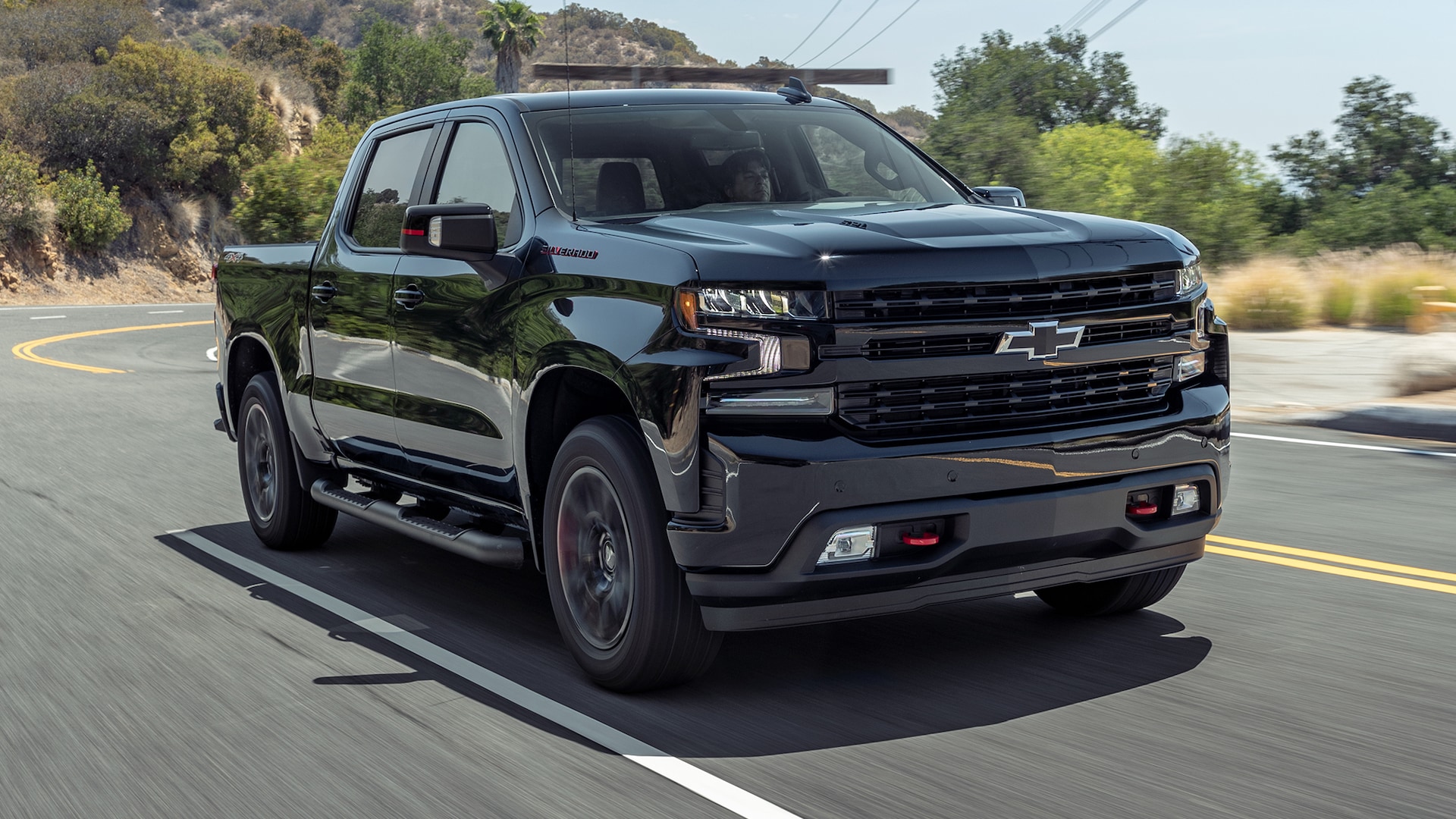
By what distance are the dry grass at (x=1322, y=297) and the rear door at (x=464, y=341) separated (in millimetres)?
13268

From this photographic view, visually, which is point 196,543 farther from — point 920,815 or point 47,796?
point 920,815

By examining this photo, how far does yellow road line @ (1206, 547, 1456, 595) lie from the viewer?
615cm

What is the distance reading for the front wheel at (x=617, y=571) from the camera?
15.3ft

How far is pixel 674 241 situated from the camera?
187 inches

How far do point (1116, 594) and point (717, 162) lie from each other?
2177 mm

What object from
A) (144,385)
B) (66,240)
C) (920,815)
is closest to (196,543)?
(920,815)

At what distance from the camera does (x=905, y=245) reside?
455cm

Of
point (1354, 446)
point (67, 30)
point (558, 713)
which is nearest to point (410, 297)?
point (558, 713)

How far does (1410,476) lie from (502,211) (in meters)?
5.70

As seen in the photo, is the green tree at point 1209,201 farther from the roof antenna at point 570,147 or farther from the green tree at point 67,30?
the green tree at point 67,30

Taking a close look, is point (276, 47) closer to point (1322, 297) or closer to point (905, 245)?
point (1322, 297)

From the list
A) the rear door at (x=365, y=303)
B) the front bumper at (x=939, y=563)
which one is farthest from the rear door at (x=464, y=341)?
the front bumper at (x=939, y=563)

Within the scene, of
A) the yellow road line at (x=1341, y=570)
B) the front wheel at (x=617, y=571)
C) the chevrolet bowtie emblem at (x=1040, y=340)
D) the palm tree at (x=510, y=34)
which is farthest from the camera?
the palm tree at (x=510, y=34)

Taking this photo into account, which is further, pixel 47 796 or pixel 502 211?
pixel 502 211
